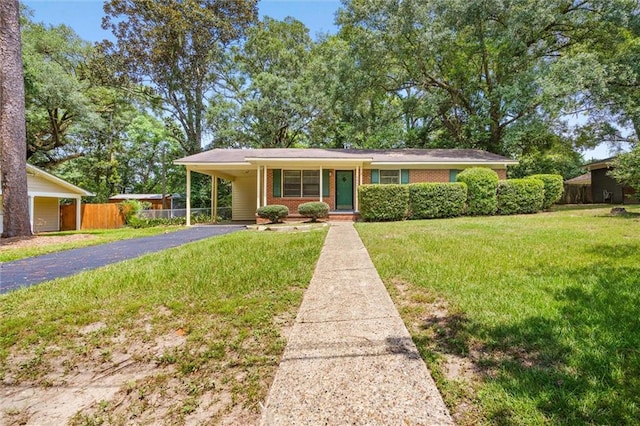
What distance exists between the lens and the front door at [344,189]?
15062 mm

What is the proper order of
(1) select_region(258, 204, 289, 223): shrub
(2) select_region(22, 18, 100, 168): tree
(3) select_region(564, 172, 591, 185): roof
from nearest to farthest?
(1) select_region(258, 204, 289, 223): shrub → (2) select_region(22, 18, 100, 168): tree → (3) select_region(564, 172, 591, 185): roof

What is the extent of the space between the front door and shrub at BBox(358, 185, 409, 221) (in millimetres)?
3004

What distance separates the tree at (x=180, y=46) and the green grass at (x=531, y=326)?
2414cm

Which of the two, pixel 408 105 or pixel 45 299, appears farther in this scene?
pixel 408 105

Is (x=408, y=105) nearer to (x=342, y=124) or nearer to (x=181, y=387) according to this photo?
(x=342, y=124)

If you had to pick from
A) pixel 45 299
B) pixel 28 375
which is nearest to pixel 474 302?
pixel 28 375

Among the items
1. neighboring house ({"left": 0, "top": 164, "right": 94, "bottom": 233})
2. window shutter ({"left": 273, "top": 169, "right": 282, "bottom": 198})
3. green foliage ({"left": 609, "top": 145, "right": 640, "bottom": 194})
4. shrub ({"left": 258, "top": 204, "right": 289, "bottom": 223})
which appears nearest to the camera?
green foliage ({"left": 609, "top": 145, "right": 640, "bottom": 194})

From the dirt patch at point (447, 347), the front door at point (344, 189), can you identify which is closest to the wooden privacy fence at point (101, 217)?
the front door at point (344, 189)

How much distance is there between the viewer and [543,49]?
1761cm

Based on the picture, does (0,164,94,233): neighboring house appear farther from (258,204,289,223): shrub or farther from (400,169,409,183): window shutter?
(400,169,409,183): window shutter

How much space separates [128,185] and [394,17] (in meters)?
28.2

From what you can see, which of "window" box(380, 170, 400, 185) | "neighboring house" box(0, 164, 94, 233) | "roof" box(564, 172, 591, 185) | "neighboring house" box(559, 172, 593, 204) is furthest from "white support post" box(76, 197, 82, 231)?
"roof" box(564, 172, 591, 185)

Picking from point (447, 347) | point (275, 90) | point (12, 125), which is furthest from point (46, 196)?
point (447, 347)

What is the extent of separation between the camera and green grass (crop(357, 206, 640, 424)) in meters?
1.64
